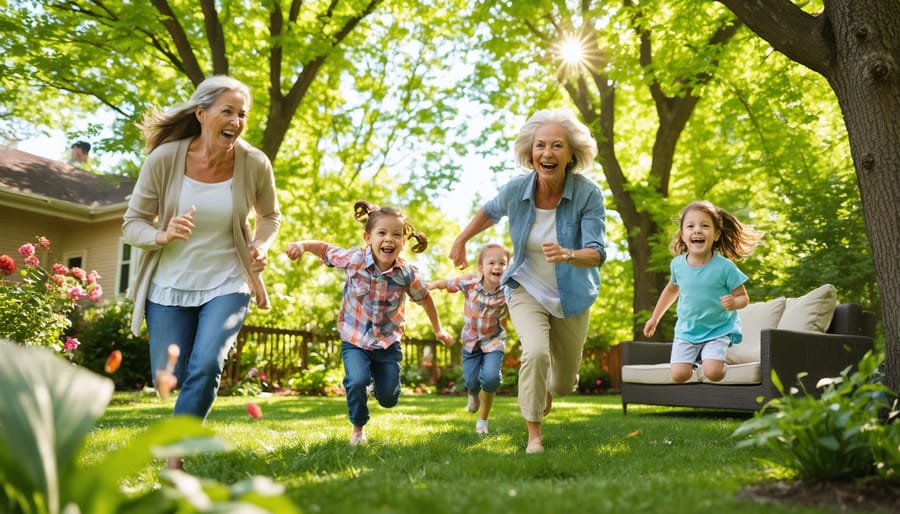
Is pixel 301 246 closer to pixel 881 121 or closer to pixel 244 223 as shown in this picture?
pixel 244 223

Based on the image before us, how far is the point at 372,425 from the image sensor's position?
259 inches

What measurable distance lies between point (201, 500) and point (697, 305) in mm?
4404

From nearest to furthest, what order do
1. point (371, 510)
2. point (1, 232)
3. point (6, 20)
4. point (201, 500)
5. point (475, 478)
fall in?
point (201, 500)
point (371, 510)
point (475, 478)
point (6, 20)
point (1, 232)

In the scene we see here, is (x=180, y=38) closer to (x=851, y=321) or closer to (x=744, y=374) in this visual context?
(x=744, y=374)

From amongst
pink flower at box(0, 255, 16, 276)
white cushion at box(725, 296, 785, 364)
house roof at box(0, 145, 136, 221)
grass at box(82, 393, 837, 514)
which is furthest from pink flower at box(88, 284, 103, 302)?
white cushion at box(725, 296, 785, 364)

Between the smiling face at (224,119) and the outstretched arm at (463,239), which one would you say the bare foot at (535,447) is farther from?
the smiling face at (224,119)

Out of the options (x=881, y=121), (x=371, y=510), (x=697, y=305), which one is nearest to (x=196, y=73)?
(x=697, y=305)

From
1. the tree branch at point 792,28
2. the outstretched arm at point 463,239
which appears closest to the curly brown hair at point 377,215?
the outstretched arm at point 463,239

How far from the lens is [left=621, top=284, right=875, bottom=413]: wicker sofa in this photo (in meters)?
6.29

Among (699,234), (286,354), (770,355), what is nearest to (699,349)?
(699,234)

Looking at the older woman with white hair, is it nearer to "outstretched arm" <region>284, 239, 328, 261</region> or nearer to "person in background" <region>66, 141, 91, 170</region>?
"outstretched arm" <region>284, 239, 328, 261</region>

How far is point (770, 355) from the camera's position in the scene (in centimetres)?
616

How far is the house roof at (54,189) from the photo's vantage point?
17.7 metres

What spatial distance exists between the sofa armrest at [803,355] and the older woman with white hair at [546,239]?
7.06 feet
